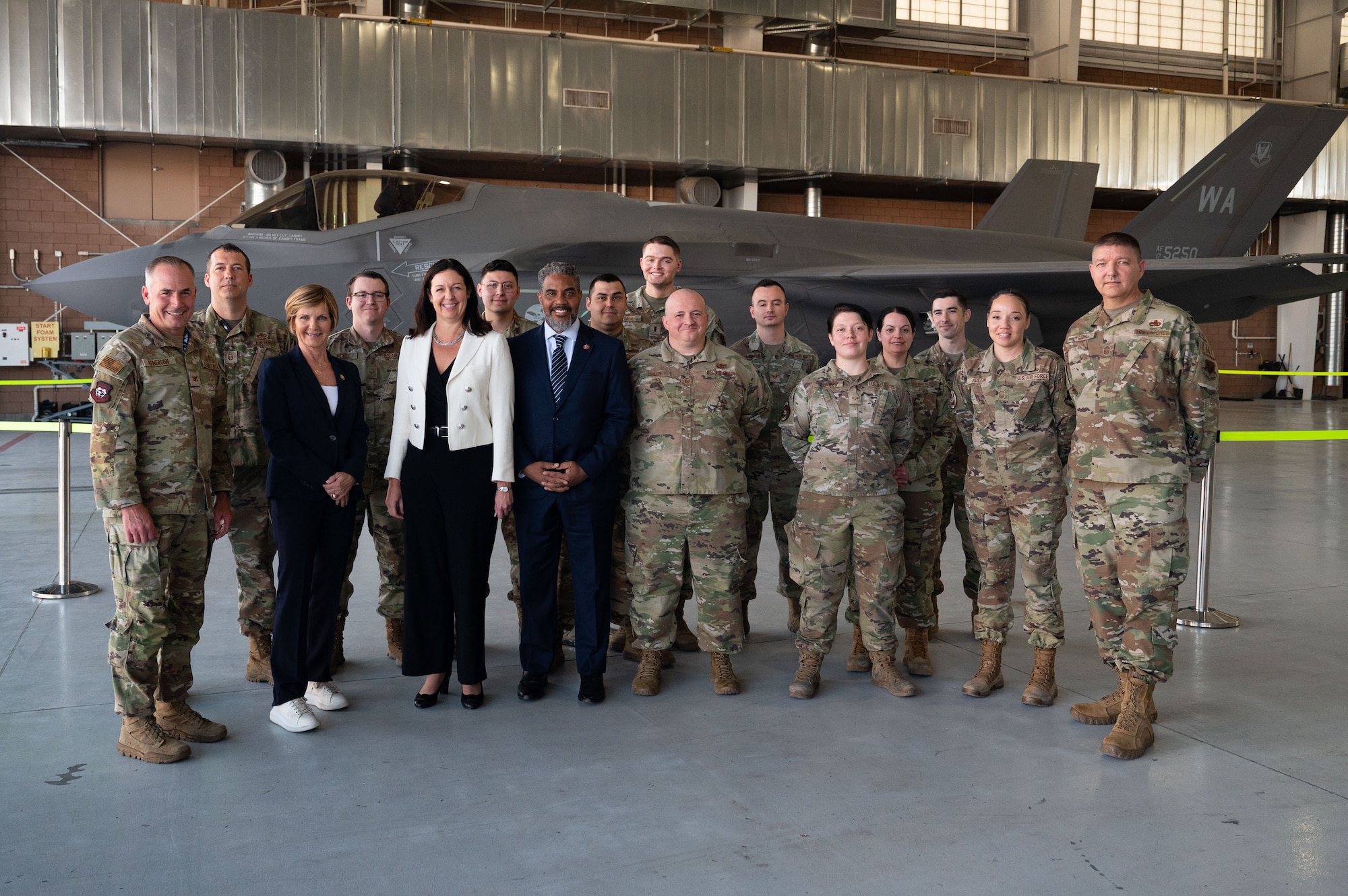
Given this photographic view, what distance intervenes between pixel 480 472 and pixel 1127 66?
21509 millimetres

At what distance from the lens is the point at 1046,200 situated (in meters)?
14.8

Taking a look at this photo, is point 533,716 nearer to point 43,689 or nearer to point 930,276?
point 43,689

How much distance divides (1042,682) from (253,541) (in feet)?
10.7

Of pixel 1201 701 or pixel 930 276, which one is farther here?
pixel 930 276

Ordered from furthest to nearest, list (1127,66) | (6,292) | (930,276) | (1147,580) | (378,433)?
1. (1127,66)
2. (6,292)
3. (930,276)
4. (378,433)
5. (1147,580)

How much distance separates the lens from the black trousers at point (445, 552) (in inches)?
147

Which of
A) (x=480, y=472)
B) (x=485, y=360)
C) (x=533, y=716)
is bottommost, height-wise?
(x=533, y=716)

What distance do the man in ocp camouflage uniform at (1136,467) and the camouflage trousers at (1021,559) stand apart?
18 cm

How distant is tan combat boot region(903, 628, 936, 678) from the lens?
4297 millimetres

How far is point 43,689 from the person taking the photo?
3865 millimetres

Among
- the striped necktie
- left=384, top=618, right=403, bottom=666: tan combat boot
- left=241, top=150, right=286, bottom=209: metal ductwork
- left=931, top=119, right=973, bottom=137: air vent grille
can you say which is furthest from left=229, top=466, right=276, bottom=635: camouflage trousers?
left=931, top=119, right=973, bottom=137: air vent grille

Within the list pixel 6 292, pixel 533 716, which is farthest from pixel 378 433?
pixel 6 292

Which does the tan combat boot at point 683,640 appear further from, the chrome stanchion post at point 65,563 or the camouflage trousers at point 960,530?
the chrome stanchion post at point 65,563

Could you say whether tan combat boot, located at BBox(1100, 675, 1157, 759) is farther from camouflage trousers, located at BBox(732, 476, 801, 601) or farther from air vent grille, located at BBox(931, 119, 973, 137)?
air vent grille, located at BBox(931, 119, 973, 137)
